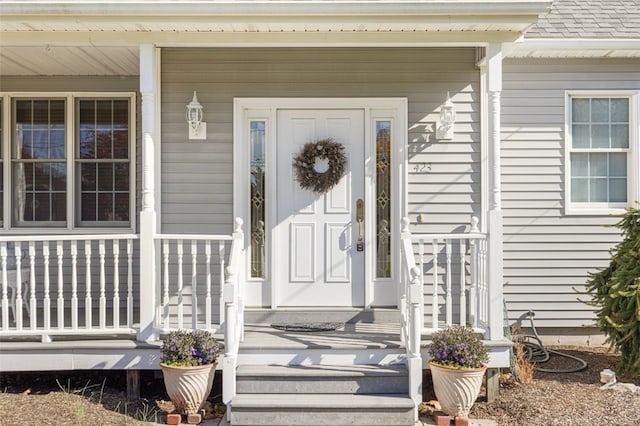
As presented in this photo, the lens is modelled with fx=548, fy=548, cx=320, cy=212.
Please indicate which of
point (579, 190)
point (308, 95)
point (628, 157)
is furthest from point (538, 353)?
point (308, 95)

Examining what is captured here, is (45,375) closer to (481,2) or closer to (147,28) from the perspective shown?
(147,28)

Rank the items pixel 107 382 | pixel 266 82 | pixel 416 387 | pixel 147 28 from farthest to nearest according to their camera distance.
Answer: pixel 266 82
pixel 107 382
pixel 147 28
pixel 416 387

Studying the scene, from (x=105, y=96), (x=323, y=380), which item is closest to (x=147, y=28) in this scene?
(x=105, y=96)

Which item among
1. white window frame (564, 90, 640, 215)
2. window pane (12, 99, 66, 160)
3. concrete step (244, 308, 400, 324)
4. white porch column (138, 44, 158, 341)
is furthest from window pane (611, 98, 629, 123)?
window pane (12, 99, 66, 160)

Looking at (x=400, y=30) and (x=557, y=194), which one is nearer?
(x=400, y=30)

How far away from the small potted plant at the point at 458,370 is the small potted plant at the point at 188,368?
175 centimetres

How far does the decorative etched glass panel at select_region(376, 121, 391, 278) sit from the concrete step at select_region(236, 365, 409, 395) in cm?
141

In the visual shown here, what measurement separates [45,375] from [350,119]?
12.7 ft

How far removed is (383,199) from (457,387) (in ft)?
6.91

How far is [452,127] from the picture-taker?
5484 millimetres

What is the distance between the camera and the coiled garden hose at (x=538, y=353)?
5.16 meters

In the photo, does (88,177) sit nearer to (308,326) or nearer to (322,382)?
(308,326)

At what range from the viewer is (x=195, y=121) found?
538 cm

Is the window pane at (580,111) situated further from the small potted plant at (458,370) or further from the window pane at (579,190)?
the small potted plant at (458,370)
